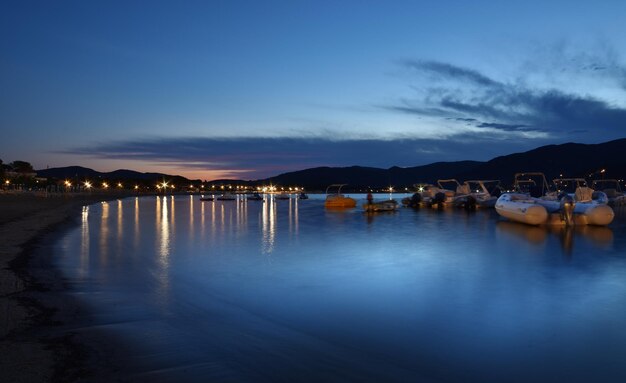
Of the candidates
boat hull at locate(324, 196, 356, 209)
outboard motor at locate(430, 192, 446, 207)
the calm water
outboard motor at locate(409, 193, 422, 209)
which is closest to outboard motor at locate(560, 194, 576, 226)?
the calm water

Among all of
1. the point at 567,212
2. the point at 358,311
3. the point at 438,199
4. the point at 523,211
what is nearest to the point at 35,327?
the point at 358,311

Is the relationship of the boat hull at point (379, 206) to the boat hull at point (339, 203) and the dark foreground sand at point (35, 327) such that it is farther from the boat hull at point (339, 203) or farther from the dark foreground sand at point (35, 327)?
the dark foreground sand at point (35, 327)

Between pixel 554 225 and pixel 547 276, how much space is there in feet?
69.9

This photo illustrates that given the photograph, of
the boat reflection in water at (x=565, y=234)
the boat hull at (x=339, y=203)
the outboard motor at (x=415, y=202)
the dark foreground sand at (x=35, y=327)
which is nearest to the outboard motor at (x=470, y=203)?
the outboard motor at (x=415, y=202)

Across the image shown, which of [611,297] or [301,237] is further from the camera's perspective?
[301,237]

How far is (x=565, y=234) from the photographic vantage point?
2745 cm

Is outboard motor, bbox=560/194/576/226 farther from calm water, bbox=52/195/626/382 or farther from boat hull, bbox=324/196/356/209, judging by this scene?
boat hull, bbox=324/196/356/209

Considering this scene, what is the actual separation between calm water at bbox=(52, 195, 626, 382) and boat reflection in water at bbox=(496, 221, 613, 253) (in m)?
2.70

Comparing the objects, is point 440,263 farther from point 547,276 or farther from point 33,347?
point 33,347

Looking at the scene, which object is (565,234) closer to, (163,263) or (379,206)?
(163,263)

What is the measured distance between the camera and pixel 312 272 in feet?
49.6

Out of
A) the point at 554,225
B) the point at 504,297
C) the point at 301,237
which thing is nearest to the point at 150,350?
the point at 504,297

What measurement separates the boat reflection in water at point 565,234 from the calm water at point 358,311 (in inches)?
106

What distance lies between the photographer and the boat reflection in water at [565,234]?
23500mm
